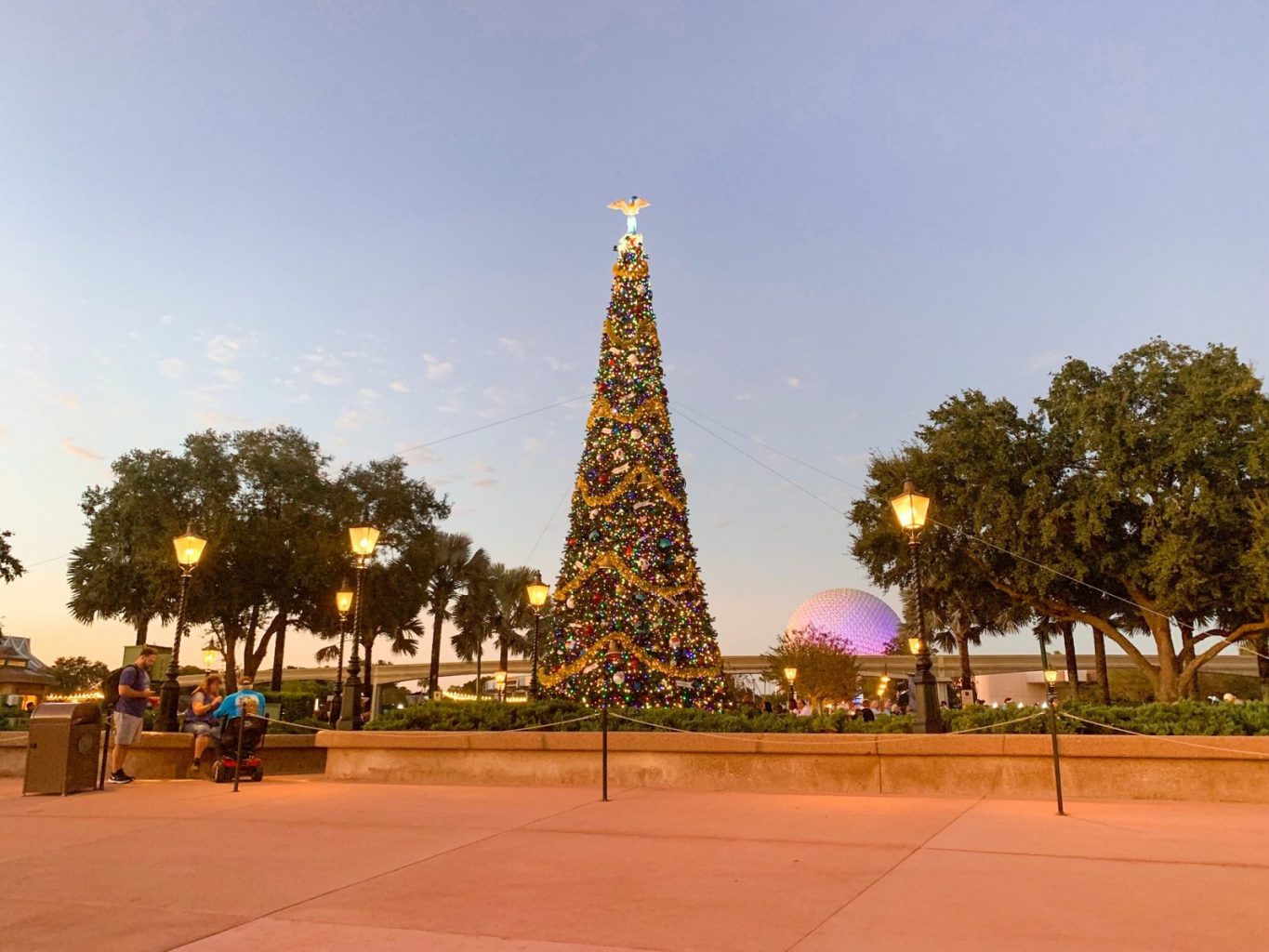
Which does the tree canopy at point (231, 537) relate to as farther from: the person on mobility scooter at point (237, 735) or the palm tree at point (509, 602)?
the person on mobility scooter at point (237, 735)

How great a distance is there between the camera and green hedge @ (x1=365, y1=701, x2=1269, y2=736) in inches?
410

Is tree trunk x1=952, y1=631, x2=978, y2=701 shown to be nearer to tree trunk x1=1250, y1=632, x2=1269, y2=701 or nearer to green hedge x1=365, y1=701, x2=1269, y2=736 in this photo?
tree trunk x1=1250, y1=632, x2=1269, y2=701

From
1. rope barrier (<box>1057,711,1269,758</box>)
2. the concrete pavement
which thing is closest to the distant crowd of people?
rope barrier (<box>1057,711,1269,758</box>)

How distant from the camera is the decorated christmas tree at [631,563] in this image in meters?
→ 24.9

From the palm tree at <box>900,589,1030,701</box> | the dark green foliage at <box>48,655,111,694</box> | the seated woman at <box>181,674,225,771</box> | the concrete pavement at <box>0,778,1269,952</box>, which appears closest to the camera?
the concrete pavement at <box>0,778,1269,952</box>

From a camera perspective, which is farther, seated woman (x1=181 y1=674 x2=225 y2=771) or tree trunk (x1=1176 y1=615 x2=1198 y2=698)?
tree trunk (x1=1176 y1=615 x2=1198 y2=698)

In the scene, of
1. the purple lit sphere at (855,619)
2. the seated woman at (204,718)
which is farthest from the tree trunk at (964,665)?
the seated woman at (204,718)

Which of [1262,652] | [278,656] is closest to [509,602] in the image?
[278,656]

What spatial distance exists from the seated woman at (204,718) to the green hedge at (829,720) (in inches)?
88.7

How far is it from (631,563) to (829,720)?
44.2 feet

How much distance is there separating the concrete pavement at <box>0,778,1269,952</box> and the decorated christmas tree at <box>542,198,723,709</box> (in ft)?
48.2

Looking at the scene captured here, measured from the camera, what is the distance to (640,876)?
6.41 m

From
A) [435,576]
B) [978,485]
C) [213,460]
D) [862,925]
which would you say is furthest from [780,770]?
[435,576]

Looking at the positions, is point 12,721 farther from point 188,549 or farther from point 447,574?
point 447,574
